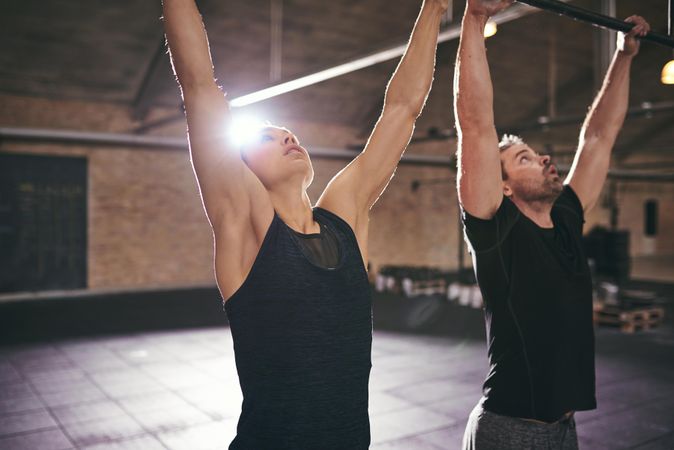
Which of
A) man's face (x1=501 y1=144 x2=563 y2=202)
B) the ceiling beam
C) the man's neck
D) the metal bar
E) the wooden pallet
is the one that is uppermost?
the ceiling beam

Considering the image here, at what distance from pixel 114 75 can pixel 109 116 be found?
89cm

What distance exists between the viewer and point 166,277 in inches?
408

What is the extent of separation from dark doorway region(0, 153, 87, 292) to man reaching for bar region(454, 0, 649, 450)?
30.6 feet

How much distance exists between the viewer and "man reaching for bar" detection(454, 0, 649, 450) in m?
1.45

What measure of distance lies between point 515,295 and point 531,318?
7 centimetres

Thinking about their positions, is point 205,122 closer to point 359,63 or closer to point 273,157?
point 273,157

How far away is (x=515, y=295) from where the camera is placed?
4.87ft

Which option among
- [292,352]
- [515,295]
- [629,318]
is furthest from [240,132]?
[629,318]

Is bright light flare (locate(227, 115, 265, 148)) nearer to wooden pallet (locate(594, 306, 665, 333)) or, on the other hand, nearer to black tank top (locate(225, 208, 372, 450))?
black tank top (locate(225, 208, 372, 450))

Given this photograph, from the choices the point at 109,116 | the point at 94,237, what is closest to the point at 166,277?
the point at 94,237

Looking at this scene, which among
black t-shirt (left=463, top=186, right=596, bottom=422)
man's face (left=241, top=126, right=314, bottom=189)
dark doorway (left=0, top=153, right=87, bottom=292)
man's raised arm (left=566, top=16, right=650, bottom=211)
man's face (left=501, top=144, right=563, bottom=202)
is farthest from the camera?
dark doorway (left=0, top=153, right=87, bottom=292)

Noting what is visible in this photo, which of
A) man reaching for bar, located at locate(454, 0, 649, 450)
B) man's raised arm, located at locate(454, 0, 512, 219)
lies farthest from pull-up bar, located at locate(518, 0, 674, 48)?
man's raised arm, located at locate(454, 0, 512, 219)

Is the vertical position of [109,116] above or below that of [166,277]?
above

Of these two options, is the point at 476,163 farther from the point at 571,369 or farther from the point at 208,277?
the point at 208,277
